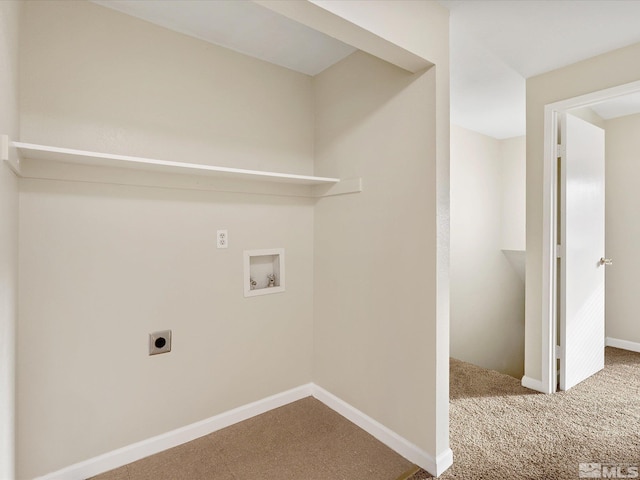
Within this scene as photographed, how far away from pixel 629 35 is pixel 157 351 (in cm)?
337

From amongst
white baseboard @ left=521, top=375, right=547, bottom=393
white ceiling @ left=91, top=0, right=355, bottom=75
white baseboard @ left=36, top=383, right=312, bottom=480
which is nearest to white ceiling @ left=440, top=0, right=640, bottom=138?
white ceiling @ left=91, top=0, right=355, bottom=75

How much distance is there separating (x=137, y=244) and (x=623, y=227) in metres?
4.50

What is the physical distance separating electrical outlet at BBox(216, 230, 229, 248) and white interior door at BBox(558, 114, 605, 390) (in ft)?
8.05

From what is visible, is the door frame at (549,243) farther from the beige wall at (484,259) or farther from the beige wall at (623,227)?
the beige wall at (623,227)

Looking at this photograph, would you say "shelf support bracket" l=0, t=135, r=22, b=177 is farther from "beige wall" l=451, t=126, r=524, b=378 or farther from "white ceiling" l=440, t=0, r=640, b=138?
"beige wall" l=451, t=126, r=524, b=378

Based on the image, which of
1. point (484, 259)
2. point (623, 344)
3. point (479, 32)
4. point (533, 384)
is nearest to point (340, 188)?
point (479, 32)

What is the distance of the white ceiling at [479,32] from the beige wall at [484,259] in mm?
1442

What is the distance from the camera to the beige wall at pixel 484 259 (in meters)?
3.91

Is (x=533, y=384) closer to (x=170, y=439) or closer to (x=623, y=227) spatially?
(x=623, y=227)

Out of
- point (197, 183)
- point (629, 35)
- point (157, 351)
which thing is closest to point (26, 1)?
point (197, 183)

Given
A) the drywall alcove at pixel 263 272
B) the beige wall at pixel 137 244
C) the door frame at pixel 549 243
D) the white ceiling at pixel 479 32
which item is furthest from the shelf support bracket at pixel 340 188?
the door frame at pixel 549 243

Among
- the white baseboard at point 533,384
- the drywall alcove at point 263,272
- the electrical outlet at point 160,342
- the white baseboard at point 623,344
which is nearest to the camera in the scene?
the electrical outlet at point 160,342

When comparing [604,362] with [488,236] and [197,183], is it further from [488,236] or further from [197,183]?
[197,183]

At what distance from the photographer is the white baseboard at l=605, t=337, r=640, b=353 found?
3449 millimetres
